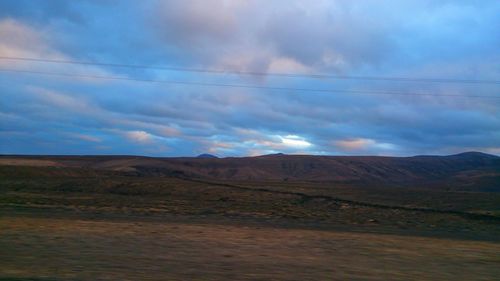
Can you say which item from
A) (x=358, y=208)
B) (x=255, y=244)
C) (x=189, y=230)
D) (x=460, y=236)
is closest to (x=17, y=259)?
(x=255, y=244)

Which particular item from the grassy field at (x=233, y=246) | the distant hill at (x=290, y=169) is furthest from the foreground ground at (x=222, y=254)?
the distant hill at (x=290, y=169)

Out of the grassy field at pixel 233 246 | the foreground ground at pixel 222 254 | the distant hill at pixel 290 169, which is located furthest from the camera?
the distant hill at pixel 290 169

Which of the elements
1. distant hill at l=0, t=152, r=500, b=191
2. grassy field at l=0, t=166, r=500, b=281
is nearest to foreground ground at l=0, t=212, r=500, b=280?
grassy field at l=0, t=166, r=500, b=281

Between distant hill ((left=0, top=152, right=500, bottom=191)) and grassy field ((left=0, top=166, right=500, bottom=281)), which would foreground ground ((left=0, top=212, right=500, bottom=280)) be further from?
distant hill ((left=0, top=152, right=500, bottom=191))

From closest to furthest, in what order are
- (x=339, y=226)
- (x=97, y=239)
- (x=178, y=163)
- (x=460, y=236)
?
(x=97, y=239), (x=460, y=236), (x=339, y=226), (x=178, y=163)

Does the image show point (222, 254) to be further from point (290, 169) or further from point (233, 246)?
point (290, 169)

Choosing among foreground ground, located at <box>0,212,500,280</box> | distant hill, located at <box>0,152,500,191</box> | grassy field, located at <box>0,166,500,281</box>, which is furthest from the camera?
distant hill, located at <box>0,152,500,191</box>

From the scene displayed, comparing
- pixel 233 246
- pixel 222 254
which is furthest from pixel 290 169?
pixel 222 254

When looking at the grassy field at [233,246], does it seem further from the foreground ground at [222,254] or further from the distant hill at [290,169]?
the distant hill at [290,169]

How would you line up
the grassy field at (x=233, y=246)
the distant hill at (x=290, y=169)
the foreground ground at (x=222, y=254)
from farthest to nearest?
1. the distant hill at (x=290, y=169)
2. the grassy field at (x=233, y=246)
3. the foreground ground at (x=222, y=254)

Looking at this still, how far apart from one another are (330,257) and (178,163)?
152 metres

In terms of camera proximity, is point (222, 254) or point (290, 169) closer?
point (222, 254)

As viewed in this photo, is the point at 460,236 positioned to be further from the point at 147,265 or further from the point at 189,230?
the point at 147,265

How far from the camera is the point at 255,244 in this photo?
1909 cm
